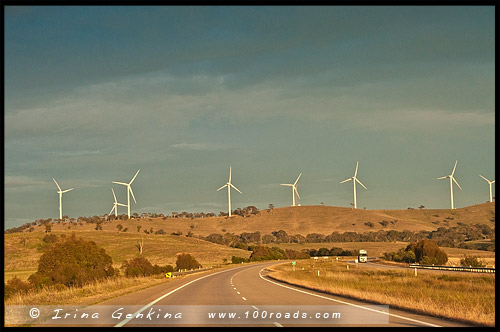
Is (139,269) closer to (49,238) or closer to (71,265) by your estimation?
(71,265)

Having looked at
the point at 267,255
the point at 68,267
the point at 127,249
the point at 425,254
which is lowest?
the point at 267,255

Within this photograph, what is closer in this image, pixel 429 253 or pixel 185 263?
pixel 185 263

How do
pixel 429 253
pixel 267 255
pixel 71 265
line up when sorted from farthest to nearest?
pixel 267 255 < pixel 429 253 < pixel 71 265

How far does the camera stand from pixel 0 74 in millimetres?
14133

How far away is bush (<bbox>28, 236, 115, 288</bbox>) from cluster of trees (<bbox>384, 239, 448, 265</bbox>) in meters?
61.7

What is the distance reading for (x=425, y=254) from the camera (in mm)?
105750

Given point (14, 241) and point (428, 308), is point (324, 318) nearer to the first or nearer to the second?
point (428, 308)

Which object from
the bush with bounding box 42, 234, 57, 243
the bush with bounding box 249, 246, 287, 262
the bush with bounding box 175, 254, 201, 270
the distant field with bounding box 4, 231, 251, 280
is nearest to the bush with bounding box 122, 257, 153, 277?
the bush with bounding box 175, 254, 201, 270

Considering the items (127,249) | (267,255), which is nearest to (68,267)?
(127,249)

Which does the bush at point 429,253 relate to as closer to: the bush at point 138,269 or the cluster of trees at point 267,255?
the cluster of trees at point 267,255

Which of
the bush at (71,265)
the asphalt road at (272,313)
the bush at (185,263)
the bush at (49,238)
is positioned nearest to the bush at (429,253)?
the bush at (185,263)

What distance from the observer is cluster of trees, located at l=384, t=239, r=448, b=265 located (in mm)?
100938

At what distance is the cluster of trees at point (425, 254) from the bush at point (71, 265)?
6168 cm

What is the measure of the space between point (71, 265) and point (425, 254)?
71.6 m
